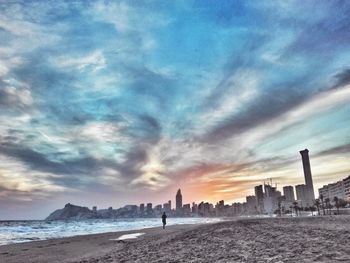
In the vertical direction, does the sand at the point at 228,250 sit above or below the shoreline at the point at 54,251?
above

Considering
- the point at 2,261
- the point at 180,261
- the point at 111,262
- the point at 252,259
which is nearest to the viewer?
the point at 252,259

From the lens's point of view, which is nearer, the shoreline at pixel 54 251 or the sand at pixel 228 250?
the sand at pixel 228 250

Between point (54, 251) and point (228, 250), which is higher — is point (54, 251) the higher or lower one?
the lower one

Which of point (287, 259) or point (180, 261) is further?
point (180, 261)

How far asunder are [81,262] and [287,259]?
12.6 meters

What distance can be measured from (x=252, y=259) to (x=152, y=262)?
200 inches

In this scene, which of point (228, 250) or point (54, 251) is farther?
point (54, 251)

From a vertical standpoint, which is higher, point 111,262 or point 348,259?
point 348,259

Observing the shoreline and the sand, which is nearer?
the sand

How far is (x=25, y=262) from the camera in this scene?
20.1 metres

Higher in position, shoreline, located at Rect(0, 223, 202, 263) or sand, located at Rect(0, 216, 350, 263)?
sand, located at Rect(0, 216, 350, 263)

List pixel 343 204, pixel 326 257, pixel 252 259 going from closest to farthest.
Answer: pixel 326 257, pixel 252 259, pixel 343 204

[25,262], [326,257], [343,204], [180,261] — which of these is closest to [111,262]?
[180,261]

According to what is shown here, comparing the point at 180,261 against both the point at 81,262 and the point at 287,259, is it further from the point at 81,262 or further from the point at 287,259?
the point at 81,262
